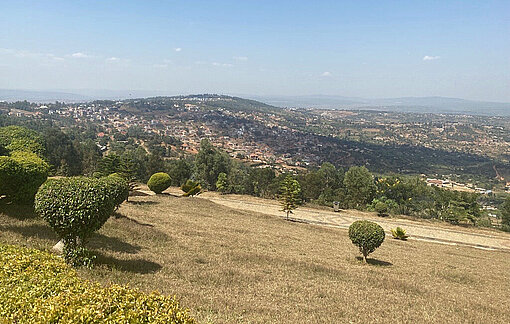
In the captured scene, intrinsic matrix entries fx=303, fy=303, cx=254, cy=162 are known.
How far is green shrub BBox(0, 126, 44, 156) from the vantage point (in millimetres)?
22375

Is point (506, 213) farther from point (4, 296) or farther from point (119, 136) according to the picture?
point (119, 136)

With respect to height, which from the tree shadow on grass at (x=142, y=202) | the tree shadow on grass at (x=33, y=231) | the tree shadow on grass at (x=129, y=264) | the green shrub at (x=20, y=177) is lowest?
the tree shadow on grass at (x=142, y=202)

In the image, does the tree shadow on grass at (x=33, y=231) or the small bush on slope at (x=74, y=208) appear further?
the tree shadow on grass at (x=33, y=231)

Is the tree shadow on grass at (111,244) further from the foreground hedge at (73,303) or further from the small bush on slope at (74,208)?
the foreground hedge at (73,303)

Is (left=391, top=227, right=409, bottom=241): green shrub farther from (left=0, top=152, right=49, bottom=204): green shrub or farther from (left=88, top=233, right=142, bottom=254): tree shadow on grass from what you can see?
(left=0, top=152, right=49, bottom=204): green shrub

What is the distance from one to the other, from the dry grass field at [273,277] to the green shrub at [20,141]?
1153 cm

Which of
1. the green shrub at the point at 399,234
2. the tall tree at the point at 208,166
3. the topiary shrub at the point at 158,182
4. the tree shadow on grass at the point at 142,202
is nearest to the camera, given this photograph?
the tree shadow on grass at the point at 142,202

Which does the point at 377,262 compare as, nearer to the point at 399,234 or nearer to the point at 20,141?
the point at 399,234

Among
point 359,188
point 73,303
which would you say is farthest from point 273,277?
point 359,188

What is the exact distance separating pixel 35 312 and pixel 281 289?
278 inches

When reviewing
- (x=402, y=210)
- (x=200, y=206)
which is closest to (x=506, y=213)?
(x=402, y=210)

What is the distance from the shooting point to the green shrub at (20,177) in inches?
471

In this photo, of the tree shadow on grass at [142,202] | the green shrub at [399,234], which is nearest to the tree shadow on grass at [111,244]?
the tree shadow on grass at [142,202]

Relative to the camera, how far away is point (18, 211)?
1261cm
